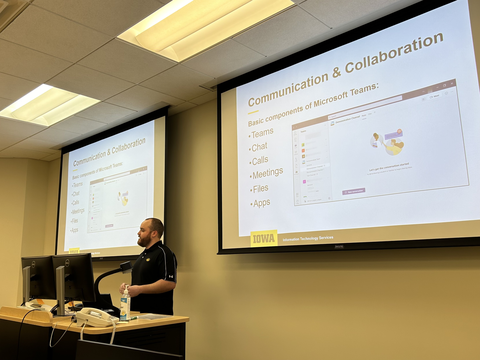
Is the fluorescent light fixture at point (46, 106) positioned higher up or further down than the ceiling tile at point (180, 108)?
higher up

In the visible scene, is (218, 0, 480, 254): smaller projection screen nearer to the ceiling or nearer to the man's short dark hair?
the ceiling

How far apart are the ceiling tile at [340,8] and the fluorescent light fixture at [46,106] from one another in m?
2.36

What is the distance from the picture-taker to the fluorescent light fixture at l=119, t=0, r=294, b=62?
2.77m

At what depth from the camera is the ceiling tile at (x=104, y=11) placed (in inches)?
99.3

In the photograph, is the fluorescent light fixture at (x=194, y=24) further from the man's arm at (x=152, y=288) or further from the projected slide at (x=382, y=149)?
the man's arm at (x=152, y=288)

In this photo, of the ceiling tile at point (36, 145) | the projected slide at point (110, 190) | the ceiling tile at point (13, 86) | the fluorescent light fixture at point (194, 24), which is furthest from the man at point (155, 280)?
the ceiling tile at point (36, 145)

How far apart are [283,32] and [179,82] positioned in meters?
1.12

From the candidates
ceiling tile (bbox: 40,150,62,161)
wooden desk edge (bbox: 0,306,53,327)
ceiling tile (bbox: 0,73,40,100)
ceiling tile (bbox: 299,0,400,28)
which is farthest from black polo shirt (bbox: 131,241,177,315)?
ceiling tile (bbox: 40,150,62,161)

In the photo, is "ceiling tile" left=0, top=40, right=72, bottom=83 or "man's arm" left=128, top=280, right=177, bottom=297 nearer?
"man's arm" left=128, top=280, right=177, bottom=297

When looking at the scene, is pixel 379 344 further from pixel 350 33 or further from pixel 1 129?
pixel 1 129

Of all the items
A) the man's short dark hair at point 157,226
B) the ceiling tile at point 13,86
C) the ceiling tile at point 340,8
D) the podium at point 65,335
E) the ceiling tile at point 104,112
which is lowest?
the podium at point 65,335

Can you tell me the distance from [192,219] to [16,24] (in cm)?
214

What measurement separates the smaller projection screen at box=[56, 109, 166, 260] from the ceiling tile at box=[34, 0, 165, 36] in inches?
56.4

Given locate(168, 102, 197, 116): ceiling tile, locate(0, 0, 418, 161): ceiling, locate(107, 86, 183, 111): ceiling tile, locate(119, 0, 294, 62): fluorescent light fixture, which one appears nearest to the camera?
locate(0, 0, 418, 161): ceiling
